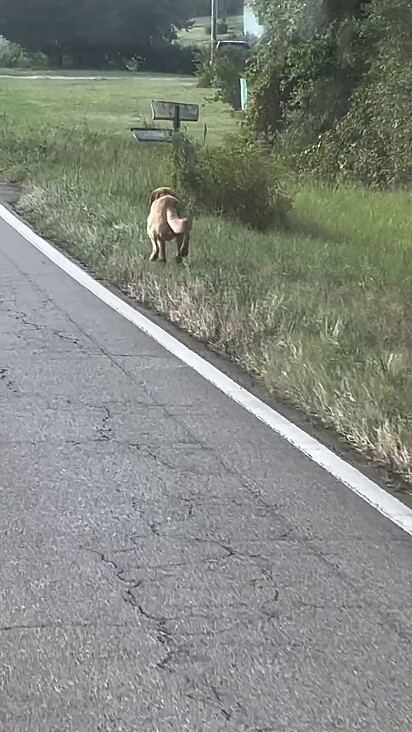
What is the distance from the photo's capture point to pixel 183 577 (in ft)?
15.9

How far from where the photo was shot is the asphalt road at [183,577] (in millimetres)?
3859

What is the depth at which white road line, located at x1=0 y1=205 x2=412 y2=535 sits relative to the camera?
5836 millimetres

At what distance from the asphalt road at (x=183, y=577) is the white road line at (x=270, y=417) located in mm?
95

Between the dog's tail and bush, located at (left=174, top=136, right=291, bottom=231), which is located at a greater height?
the dog's tail

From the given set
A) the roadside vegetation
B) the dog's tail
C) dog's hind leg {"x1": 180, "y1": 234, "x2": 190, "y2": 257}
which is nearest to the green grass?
the roadside vegetation

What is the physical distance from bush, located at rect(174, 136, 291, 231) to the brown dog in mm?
4221

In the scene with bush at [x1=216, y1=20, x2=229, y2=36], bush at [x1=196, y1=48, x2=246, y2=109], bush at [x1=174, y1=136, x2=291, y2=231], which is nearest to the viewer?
bush at [x1=174, y1=136, x2=291, y2=231]

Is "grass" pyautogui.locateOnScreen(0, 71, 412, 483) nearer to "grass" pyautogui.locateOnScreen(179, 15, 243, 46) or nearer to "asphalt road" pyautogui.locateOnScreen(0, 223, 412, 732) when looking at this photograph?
"asphalt road" pyautogui.locateOnScreen(0, 223, 412, 732)

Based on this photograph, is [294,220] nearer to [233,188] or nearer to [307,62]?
[233,188]

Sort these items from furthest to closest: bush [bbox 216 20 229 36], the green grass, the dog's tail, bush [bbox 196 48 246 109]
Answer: bush [bbox 216 20 229 36]
the green grass
bush [bbox 196 48 246 109]
the dog's tail

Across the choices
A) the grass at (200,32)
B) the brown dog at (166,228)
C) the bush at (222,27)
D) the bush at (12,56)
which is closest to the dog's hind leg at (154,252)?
the brown dog at (166,228)

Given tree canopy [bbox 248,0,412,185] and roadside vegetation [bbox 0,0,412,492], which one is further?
tree canopy [bbox 248,0,412,185]

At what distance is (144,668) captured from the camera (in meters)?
4.06

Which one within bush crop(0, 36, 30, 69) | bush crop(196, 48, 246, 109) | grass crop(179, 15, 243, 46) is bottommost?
bush crop(0, 36, 30, 69)
